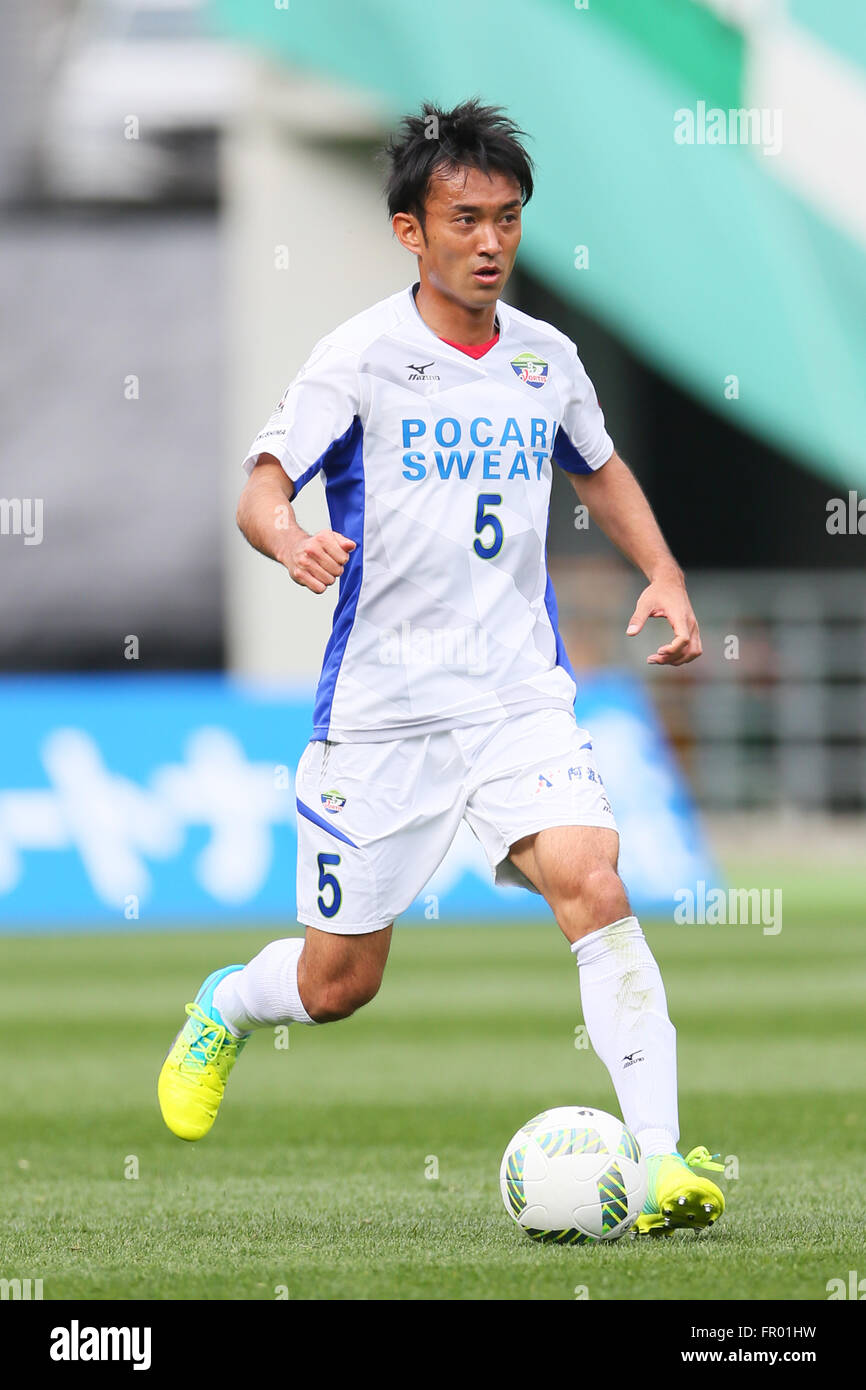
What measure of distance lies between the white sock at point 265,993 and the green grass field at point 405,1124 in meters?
0.47

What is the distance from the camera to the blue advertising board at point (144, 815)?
15.4 metres

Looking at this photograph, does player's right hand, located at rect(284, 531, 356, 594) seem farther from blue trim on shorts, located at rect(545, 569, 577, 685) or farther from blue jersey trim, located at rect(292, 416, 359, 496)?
blue trim on shorts, located at rect(545, 569, 577, 685)

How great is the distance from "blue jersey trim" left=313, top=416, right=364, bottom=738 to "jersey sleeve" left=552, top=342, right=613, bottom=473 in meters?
0.53

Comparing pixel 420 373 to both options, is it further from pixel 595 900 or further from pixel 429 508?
pixel 595 900

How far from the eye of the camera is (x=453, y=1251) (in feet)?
16.8

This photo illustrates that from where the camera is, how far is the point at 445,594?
566 centimetres

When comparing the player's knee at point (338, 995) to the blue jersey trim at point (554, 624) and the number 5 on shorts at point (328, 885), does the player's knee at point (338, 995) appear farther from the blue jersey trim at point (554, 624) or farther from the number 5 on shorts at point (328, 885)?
the blue jersey trim at point (554, 624)

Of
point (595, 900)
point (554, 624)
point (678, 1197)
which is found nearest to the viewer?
point (678, 1197)

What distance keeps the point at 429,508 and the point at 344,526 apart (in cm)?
24

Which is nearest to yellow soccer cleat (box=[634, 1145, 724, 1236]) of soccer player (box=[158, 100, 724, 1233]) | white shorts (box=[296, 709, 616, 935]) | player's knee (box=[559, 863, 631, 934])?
soccer player (box=[158, 100, 724, 1233])

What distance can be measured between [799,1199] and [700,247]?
584 inches

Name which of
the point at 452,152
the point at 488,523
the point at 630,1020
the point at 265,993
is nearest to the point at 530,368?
the point at 488,523
